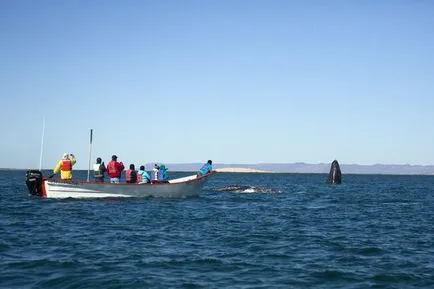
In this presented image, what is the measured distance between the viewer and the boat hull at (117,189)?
100 feet

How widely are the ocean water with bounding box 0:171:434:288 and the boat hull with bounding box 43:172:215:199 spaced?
4186 millimetres

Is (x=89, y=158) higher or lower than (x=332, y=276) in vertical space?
higher

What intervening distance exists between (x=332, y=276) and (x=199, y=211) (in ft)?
52.9

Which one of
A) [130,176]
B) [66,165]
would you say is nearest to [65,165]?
[66,165]

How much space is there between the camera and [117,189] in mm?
32312

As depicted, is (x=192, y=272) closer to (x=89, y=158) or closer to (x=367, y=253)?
(x=367, y=253)

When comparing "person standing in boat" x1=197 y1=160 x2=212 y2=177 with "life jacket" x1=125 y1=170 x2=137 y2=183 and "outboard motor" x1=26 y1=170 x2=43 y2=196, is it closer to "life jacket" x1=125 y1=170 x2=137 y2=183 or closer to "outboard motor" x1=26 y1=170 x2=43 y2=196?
"life jacket" x1=125 y1=170 x2=137 y2=183

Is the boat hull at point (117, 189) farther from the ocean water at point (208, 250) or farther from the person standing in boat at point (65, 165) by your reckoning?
the ocean water at point (208, 250)

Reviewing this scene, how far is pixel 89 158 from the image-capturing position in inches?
1287

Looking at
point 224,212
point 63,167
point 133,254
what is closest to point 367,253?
point 133,254

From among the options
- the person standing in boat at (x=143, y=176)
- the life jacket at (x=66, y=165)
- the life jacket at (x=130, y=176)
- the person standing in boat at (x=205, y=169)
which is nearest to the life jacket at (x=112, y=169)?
the life jacket at (x=130, y=176)

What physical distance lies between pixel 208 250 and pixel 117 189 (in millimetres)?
18372

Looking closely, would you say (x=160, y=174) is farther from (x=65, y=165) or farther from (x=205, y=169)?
(x=65, y=165)

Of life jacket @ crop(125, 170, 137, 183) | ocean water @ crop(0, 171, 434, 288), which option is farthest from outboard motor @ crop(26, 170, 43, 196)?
life jacket @ crop(125, 170, 137, 183)
